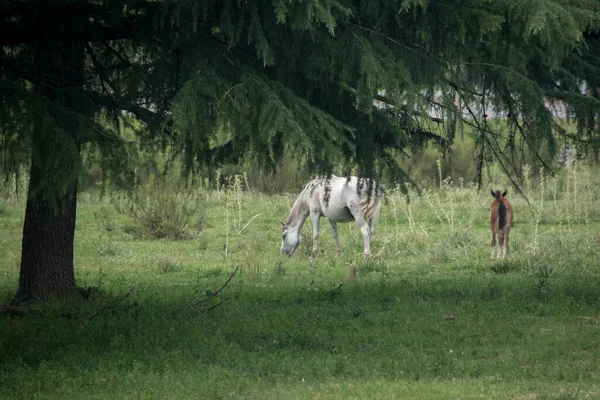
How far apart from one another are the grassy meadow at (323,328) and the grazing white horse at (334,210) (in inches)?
39.2

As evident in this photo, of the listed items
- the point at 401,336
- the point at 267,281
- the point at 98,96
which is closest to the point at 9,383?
the point at 98,96

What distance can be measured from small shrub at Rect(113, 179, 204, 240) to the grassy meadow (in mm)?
2776

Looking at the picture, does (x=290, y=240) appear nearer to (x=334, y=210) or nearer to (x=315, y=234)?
(x=315, y=234)

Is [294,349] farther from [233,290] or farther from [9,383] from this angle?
[233,290]

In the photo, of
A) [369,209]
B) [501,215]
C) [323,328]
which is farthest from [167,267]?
[501,215]

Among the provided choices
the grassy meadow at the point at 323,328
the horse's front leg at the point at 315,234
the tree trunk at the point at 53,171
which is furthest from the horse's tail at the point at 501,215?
the tree trunk at the point at 53,171

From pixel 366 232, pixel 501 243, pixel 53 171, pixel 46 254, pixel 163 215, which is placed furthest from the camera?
pixel 163 215

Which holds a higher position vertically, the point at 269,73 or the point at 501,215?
the point at 269,73

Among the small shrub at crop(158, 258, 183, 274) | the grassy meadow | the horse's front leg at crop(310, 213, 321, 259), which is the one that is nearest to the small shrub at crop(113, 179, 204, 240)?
the grassy meadow

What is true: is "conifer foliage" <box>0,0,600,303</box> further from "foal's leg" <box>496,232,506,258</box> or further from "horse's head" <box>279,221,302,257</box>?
"horse's head" <box>279,221,302,257</box>

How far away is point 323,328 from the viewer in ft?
32.2

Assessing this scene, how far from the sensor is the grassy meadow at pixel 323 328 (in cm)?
751

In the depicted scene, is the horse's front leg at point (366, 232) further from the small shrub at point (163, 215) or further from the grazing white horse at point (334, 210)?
the small shrub at point (163, 215)

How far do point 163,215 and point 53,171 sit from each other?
41.9 ft
